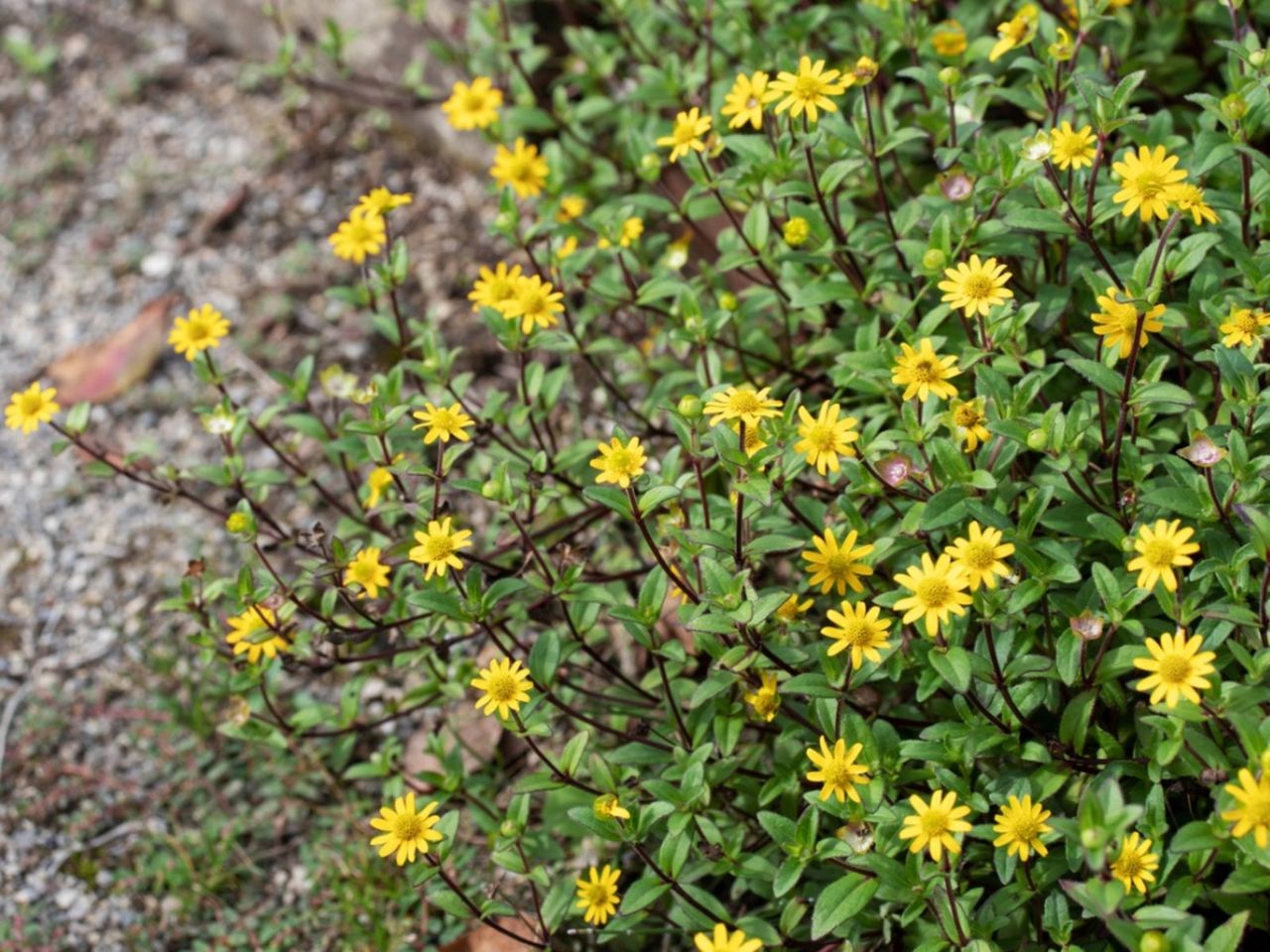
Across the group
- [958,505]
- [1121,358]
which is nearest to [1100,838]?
[958,505]

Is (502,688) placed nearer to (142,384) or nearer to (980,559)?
(980,559)

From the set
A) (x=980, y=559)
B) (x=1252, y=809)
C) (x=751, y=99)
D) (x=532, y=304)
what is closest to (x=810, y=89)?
(x=751, y=99)

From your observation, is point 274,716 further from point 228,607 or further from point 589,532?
point 589,532

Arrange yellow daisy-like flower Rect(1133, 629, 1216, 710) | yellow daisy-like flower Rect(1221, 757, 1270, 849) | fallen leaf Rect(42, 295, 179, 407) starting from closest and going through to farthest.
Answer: yellow daisy-like flower Rect(1221, 757, 1270, 849), yellow daisy-like flower Rect(1133, 629, 1216, 710), fallen leaf Rect(42, 295, 179, 407)

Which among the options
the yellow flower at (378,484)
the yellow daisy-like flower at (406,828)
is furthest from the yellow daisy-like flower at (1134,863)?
the yellow flower at (378,484)

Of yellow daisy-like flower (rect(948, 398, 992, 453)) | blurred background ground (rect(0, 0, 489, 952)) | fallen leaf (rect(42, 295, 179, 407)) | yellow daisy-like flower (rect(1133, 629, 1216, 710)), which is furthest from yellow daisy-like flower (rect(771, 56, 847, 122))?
fallen leaf (rect(42, 295, 179, 407))

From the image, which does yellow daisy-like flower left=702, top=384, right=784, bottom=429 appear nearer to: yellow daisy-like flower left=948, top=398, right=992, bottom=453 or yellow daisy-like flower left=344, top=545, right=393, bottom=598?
yellow daisy-like flower left=948, top=398, right=992, bottom=453
